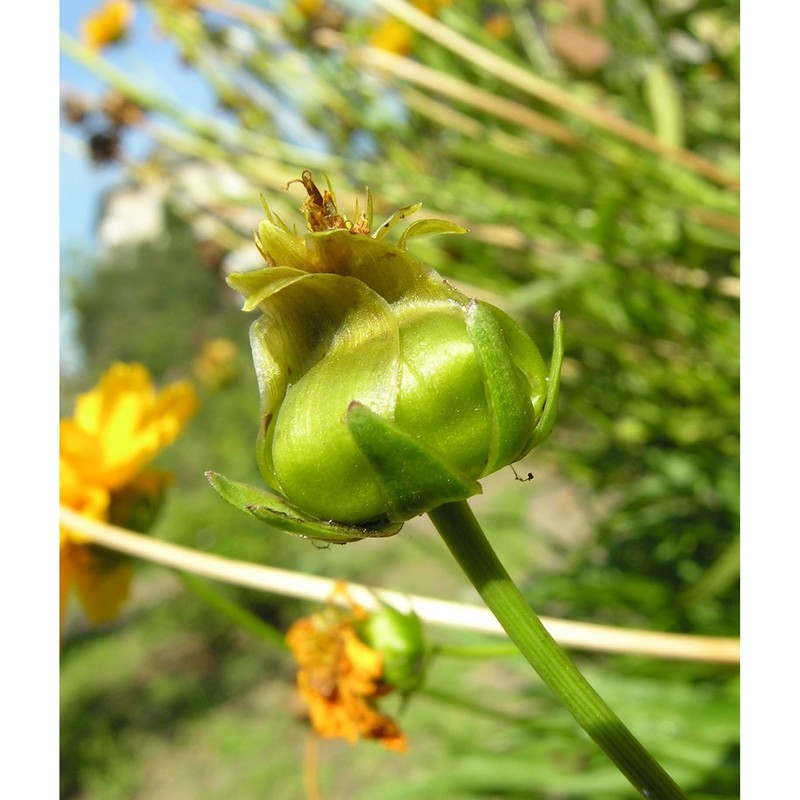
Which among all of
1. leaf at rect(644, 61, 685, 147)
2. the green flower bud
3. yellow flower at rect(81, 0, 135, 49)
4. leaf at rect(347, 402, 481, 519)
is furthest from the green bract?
yellow flower at rect(81, 0, 135, 49)

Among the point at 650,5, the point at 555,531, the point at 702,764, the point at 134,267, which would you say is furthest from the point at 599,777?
the point at 134,267

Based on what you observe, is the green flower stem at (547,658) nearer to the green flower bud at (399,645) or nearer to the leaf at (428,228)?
the leaf at (428,228)

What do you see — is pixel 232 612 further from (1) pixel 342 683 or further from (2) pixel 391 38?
(2) pixel 391 38

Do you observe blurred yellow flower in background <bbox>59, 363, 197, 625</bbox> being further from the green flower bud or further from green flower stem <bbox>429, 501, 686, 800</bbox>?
green flower stem <bbox>429, 501, 686, 800</bbox>

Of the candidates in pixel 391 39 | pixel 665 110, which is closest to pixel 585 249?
pixel 665 110

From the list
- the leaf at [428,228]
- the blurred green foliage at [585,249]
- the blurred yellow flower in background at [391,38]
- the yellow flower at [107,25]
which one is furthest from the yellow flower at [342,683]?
the yellow flower at [107,25]
